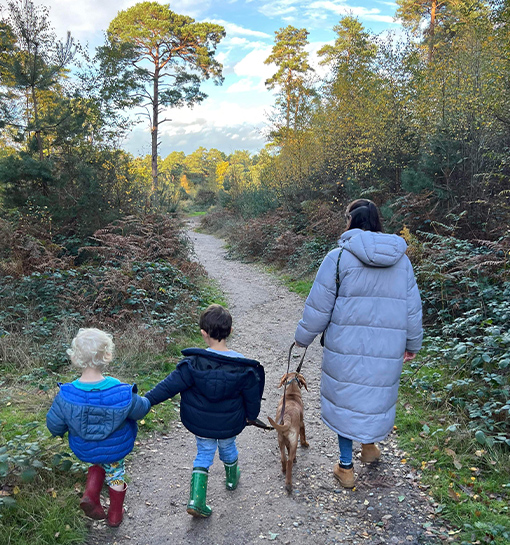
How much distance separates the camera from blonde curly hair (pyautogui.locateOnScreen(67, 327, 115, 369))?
2.42 meters

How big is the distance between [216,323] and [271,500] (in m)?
1.49

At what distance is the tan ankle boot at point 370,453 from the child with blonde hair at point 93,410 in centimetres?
195

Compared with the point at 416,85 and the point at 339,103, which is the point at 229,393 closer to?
the point at 416,85

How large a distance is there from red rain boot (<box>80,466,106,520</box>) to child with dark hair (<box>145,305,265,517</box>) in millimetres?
561

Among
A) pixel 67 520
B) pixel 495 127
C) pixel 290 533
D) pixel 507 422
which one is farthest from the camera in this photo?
pixel 495 127

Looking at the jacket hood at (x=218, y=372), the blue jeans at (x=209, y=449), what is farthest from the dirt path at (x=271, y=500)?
the jacket hood at (x=218, y=372)

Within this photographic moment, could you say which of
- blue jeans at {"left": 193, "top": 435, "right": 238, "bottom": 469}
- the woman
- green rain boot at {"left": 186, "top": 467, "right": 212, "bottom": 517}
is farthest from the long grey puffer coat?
green rain boot at {"left": 186, "top": 467, "right": 212, "bottom": 517}

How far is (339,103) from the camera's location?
12.8 metres

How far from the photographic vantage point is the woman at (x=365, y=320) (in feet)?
9.25

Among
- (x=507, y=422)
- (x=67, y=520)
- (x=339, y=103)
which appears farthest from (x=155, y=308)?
(x=339, y=103)

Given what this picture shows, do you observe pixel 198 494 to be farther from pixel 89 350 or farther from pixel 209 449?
pixel 89 350

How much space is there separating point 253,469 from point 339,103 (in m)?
12.0

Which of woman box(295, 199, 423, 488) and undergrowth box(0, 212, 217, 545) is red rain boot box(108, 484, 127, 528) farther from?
woman box(295, 199, 423, 488)

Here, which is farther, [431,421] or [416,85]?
[416,85]
